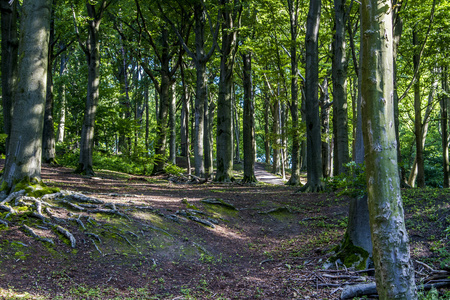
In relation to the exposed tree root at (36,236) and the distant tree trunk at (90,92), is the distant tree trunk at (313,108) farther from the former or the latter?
the exposed tree root at (36,236)

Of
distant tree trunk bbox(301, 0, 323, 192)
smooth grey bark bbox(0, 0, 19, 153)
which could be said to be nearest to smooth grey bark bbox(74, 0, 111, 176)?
smooth grey bark bbox(0, 0, 19, 153)

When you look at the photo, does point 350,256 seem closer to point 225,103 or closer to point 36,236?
point 36,236

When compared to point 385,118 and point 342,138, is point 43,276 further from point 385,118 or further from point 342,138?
point 342,138

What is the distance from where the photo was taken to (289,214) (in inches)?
406

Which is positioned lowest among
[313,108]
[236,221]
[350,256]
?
[236,221]

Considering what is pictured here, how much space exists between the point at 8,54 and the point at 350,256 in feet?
30.5

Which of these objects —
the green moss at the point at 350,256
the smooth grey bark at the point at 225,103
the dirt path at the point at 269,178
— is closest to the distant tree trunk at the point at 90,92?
the smooth grey bark at the point at 225,103

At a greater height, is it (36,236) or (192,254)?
(36,236)

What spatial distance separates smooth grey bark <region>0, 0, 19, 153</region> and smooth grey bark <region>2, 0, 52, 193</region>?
2026 millimetres

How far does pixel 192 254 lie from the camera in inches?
260

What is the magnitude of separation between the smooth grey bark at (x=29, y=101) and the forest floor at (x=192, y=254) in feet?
3.89

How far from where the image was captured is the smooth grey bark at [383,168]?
3.01 metres

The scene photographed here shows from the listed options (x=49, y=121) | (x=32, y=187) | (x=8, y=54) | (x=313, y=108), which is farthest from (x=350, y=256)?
(x=49, y=121)

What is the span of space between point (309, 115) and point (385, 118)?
1003 centimetres
